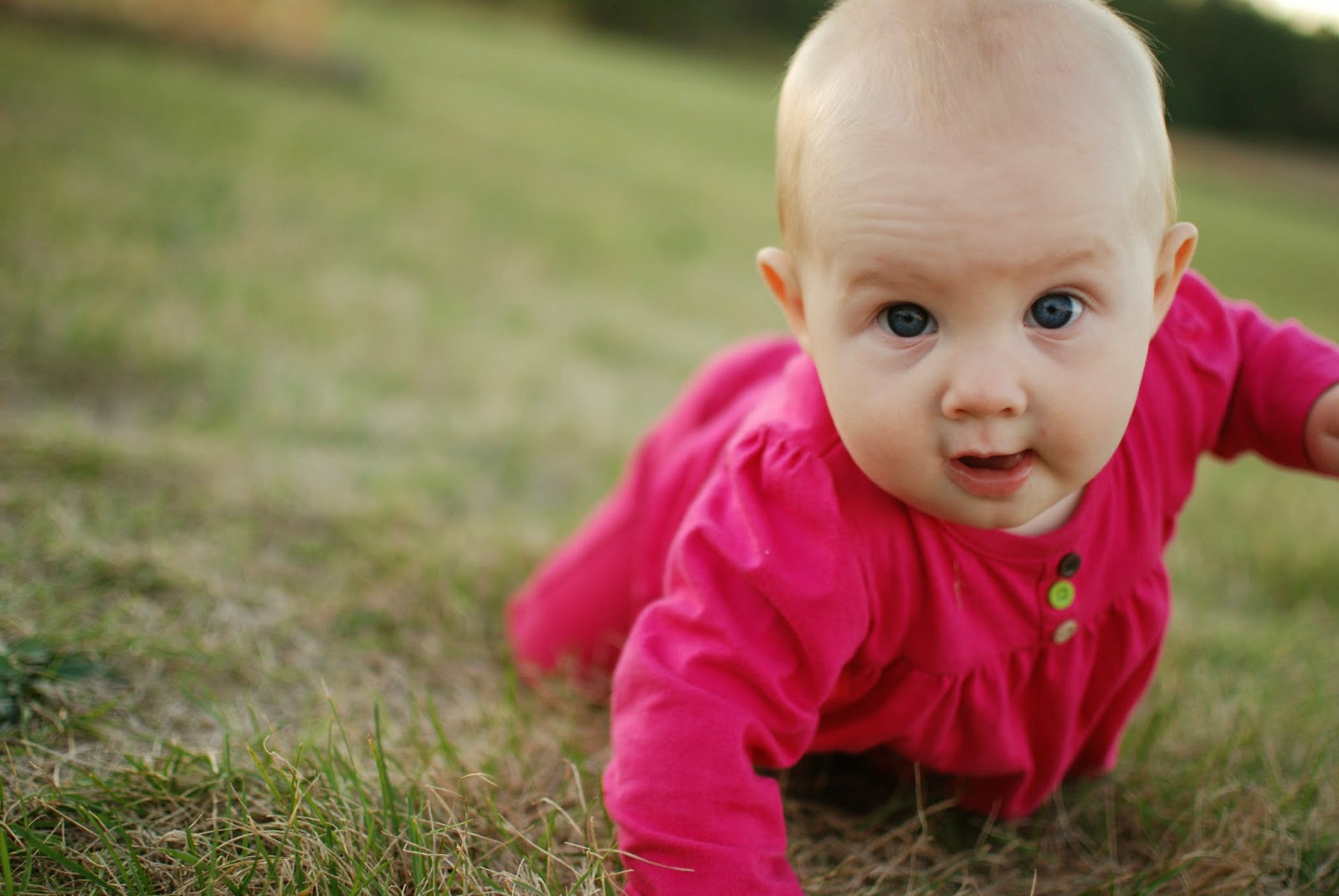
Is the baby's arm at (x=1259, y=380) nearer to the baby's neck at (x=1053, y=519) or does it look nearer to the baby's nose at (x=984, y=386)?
the baby's neck at (x=1053, y=519)

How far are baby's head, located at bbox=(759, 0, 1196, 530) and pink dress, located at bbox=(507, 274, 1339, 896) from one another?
112 millimetres

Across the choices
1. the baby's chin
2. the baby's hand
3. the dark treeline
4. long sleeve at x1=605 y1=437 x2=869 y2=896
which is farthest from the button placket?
the dark treeline

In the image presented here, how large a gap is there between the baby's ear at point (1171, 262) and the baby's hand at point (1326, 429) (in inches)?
11.6

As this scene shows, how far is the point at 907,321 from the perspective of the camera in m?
1.10

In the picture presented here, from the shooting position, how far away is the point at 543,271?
16.3ft

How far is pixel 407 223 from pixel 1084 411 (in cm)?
437

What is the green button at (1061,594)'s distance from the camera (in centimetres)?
129

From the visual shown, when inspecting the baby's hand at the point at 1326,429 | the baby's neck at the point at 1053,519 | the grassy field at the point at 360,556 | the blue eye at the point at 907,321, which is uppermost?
the blue eye at the point at 907,321

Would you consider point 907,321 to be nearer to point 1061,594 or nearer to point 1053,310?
point 1053,310

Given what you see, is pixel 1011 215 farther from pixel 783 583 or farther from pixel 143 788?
pixel 143 788

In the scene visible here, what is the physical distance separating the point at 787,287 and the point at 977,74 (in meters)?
0.34

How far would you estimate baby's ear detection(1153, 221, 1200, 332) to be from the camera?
119 cm

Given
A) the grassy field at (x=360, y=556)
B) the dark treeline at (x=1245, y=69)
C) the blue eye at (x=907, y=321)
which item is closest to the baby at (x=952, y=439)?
the blue eye at (x=907, y=321)

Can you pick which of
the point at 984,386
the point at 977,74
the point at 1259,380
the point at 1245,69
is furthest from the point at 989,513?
the point at 1245,69
